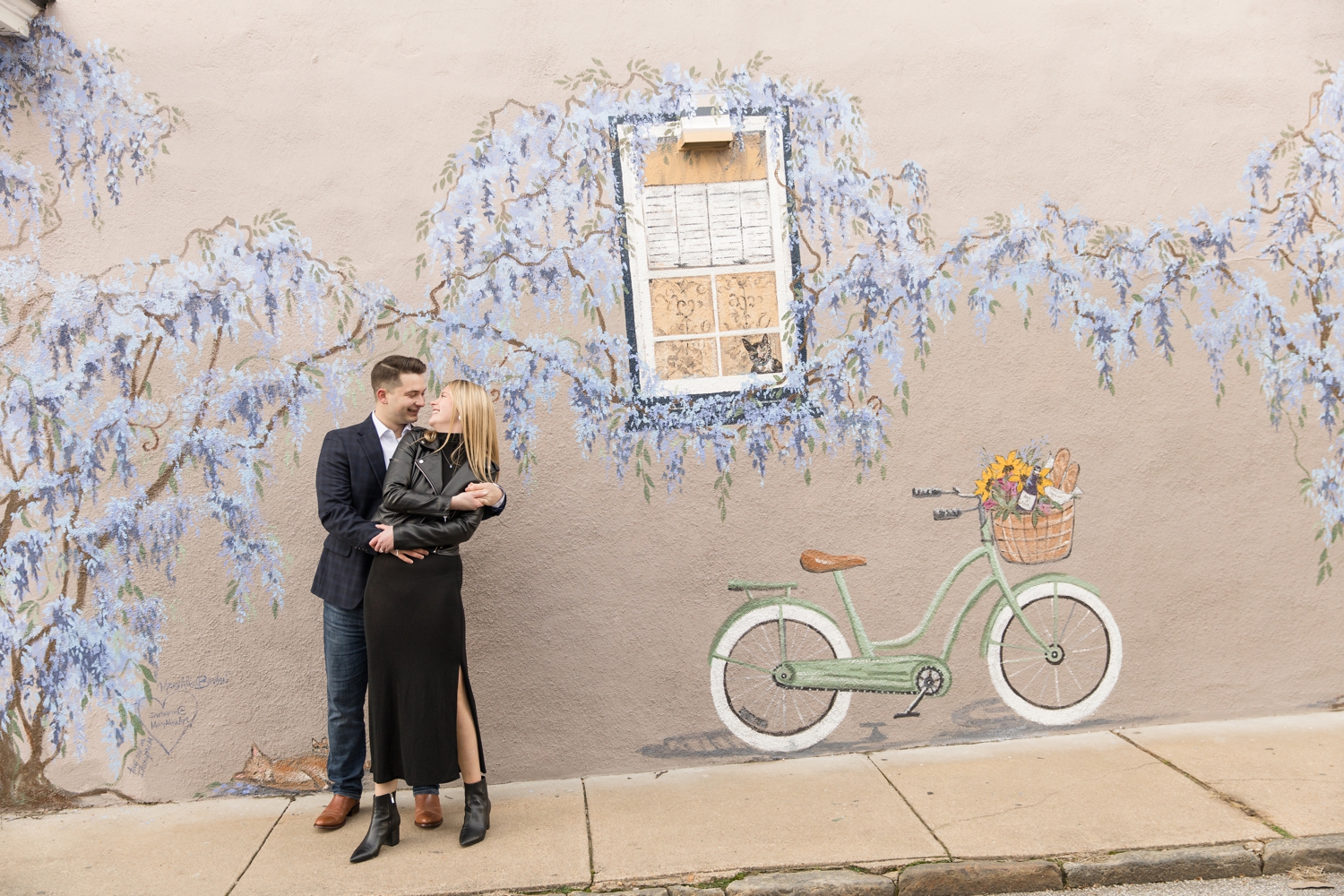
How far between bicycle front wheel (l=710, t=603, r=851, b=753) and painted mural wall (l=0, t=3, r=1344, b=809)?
2 cm

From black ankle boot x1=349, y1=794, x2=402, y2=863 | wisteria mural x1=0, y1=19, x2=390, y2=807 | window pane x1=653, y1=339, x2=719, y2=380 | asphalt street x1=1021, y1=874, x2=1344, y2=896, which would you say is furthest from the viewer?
window pane x1=653, y1=339, x2=719, y2=380

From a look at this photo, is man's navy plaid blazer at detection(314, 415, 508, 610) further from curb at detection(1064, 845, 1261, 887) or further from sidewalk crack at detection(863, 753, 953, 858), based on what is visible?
curb at detection(1064, 845, 1261, 887)

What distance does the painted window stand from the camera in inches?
182

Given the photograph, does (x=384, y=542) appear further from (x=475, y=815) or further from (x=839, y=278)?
(x=839, y=278)

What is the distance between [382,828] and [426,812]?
0.75 feet

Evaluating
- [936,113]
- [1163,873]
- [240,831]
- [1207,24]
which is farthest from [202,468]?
[1207,24]

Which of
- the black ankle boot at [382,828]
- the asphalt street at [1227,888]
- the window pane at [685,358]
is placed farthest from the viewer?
the window pane at [685,358]

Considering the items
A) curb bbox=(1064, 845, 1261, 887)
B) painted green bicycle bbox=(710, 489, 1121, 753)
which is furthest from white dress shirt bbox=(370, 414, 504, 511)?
curb bbox=(1064, 845, 1261, 887)

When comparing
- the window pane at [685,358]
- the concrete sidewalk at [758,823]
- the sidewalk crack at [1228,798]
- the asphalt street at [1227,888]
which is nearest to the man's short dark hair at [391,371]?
the window pane at [685,358]

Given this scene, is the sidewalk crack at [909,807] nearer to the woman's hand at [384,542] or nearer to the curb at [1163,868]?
the curb at [1163,868]

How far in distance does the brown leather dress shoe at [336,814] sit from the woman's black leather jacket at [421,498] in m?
1.29

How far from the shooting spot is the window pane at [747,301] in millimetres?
4684

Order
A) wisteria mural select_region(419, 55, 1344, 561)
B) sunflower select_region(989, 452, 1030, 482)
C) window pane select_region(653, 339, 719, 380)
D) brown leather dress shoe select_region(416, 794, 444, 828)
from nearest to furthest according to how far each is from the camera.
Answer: brown leather dress shoe select_region(416, 794, 444, 828) → wisteria mural select_region(419, 55, 1344, 561) → window pane select_region(653, 339, 719, 380) → sunflower select_region(989, 452, 1030, 482)

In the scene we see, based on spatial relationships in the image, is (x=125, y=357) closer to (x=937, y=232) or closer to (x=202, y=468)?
(x=202, y=468)
